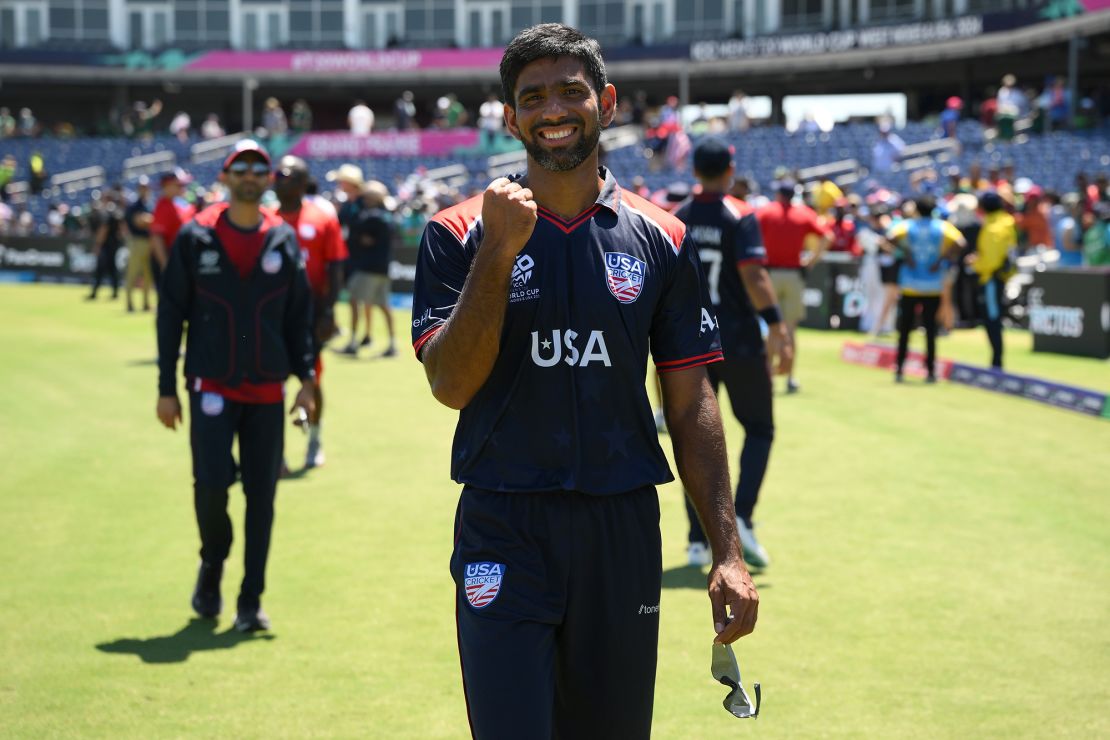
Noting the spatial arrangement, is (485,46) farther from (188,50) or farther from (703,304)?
(703,304)

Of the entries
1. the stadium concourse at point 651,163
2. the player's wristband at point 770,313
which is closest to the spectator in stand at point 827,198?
the stadium concourse at point 651,163

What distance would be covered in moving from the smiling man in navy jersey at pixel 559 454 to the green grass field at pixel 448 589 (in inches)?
81.9

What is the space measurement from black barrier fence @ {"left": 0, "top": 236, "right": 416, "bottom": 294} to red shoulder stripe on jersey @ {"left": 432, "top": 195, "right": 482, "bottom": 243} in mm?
30403

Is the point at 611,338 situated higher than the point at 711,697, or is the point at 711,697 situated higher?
the point at 611,338

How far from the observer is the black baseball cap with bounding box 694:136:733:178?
8.09 metres

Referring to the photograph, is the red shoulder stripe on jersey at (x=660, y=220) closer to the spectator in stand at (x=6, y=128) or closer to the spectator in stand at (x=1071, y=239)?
the spectator in stand at (x=1071, y=239)

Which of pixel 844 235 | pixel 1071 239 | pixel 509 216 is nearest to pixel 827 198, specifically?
pixel 844 235

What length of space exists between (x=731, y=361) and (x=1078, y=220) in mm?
15276

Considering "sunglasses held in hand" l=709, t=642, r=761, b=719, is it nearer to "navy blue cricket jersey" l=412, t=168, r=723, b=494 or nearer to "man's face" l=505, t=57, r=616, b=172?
"navy blue cricket jersey" l=412, t=168, r=723, b=494

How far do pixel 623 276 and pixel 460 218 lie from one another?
0.44 meters

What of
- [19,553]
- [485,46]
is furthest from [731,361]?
[485,46]

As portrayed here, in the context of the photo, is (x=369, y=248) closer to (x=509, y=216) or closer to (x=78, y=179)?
(x=509, y=216)

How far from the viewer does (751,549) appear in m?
8.09

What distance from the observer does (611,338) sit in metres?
3.61
